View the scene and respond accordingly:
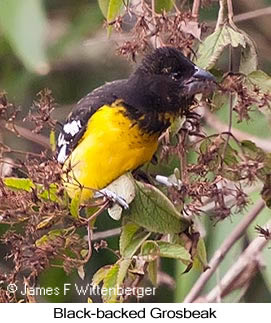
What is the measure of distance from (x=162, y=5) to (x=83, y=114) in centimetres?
30

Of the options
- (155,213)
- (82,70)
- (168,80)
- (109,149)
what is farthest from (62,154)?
(82,70)

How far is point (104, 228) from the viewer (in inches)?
89.8

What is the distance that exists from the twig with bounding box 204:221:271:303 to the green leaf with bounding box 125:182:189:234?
1.39 ft

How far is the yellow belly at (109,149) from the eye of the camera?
165cm

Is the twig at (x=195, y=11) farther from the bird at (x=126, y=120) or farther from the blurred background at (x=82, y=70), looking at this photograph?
the blurred background at (x=82, y=70)

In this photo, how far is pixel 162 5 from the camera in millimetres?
1539

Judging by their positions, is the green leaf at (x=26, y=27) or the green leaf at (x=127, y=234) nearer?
the green leaf at (x=127, y=234)

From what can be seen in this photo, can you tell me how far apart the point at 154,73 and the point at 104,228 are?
2.36 ft

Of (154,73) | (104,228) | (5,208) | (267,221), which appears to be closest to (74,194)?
(5,208)

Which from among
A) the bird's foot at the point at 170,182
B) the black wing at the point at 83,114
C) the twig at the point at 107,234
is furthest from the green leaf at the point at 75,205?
the twig at the point at 107,234

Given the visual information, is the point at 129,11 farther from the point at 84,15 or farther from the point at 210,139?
the point at 84,15

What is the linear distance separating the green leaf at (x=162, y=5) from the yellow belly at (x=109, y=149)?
22 cm

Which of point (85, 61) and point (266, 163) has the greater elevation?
point (266, 163)

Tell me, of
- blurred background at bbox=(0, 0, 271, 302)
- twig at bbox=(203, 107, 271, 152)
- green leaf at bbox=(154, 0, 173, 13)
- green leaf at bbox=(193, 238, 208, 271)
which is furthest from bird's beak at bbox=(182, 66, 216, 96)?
blurred background at bbox=(0, 0, 271, 302)
